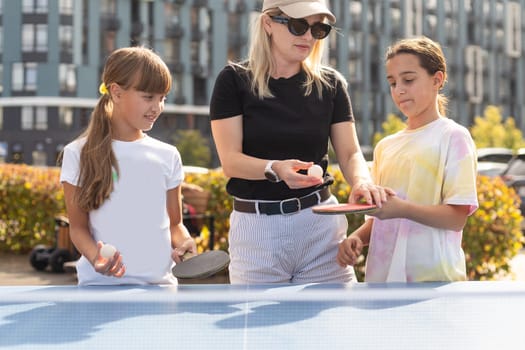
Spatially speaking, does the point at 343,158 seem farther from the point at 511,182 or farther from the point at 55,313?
the point at 511,182

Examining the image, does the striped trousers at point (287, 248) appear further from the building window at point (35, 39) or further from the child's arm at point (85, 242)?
the building window at point (35, 39)

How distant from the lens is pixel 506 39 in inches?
3071

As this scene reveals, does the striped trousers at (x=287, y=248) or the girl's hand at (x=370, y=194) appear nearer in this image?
the girl's hand at (x=370, y=194)

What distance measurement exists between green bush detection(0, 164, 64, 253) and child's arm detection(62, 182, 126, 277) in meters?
9.43

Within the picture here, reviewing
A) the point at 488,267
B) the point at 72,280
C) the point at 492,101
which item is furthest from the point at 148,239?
the point at 492,101

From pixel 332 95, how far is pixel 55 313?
1357 millimetres

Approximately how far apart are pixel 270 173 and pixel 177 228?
43 centimetres

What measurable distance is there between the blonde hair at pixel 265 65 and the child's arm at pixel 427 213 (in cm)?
57

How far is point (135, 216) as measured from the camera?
277 centimetres

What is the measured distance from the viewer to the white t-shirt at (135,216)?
2.73 meters

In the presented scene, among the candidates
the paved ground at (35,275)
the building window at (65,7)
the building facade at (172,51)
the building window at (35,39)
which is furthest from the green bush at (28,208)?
the building window at (65,7)

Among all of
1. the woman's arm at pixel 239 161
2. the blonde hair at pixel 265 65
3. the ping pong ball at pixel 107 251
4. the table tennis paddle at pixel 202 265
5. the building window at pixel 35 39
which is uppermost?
the building window at pixel 35 39

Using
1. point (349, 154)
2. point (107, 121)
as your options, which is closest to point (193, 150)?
point (349, 154)

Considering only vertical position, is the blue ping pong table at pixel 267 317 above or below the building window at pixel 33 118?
below
